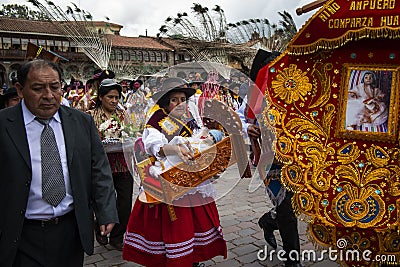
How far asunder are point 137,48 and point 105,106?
42215mm

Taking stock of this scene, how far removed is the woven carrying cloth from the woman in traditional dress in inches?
72.5

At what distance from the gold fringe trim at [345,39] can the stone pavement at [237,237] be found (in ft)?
3.77

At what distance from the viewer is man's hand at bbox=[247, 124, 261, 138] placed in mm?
3045

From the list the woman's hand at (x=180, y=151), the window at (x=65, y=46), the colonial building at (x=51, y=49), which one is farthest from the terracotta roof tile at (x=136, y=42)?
the woman's hand at (x=180, y=151)

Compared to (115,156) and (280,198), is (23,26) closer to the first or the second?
(115,156)

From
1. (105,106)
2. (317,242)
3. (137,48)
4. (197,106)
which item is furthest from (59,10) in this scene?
(137,48)

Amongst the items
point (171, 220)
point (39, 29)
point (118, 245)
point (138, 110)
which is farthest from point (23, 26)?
point (171, 220)

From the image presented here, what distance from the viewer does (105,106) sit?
473 centimetres

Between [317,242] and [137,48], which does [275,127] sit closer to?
[317,242]

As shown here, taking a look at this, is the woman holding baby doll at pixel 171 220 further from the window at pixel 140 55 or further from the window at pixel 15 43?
the window at pixel 15 43

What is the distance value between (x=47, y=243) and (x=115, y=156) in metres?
1.93

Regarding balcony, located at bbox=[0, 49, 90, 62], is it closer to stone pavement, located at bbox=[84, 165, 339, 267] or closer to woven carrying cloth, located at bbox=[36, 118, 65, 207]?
stone pavement, located at bbox=[84, 165, 339, 267]

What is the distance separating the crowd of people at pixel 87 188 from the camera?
7.52 feet

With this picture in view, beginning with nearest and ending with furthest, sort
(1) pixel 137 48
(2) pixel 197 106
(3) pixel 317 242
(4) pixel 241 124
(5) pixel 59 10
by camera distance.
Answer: (3) pixel 317 242 → (4) pixel 241 124 → (2) pixel 197 106 → (5) pixel 59 10 → (1) pixel 137 48
